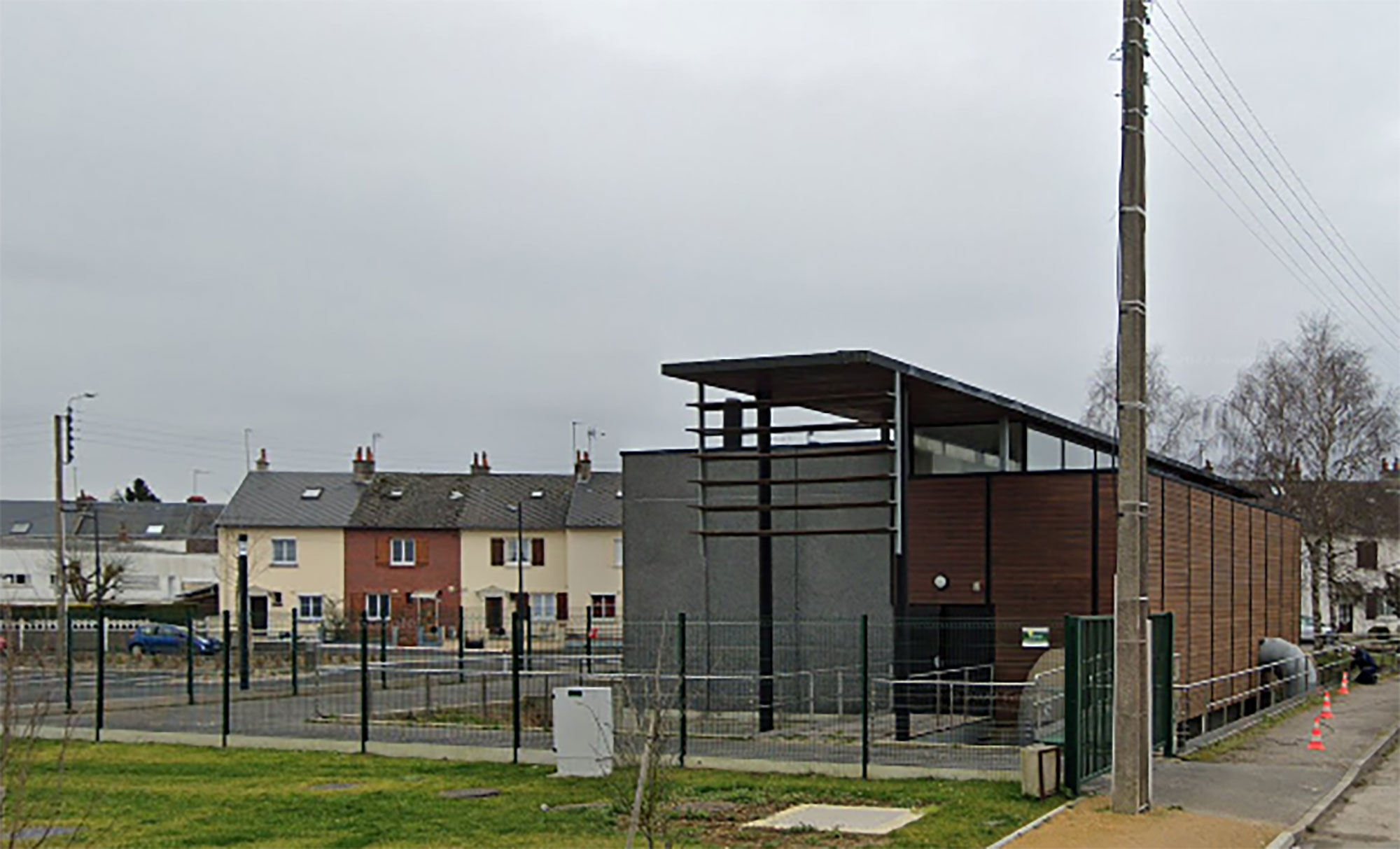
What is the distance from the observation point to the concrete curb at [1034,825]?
14.0 meters

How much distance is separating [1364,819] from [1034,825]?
4395mm

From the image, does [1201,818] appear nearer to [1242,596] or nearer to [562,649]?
[562,649]

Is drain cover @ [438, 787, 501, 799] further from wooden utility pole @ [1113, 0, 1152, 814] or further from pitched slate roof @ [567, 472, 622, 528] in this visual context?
pitched slate roof @ [567, 472, 622, 528]

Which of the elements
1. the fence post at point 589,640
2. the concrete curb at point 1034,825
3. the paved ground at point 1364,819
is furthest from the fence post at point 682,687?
the paved ground at point 1364,819

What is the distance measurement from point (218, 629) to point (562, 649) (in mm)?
28252

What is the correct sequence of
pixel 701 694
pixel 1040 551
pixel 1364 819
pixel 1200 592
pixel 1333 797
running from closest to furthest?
1. pixel 1364 819
2. pixel 1333 797
3. pixel 701 694
4. pixel 1040 551
5. pixel 1200 592

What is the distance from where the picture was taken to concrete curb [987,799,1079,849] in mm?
13953

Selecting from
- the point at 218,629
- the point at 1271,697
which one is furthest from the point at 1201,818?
the point at 218,629

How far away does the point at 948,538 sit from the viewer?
87.8 ft

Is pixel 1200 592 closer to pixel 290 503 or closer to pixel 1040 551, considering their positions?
pixel 1040 551

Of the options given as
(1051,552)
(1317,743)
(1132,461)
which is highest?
(1132,461)

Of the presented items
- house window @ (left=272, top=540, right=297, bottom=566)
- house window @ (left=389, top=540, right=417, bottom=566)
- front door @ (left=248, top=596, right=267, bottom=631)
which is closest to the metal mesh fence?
front door @ (left=248, top=596, right=267, bottom=631)

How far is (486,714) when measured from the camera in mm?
24484

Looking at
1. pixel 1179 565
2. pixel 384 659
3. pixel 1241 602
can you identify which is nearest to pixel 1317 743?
pixel 1179 565
